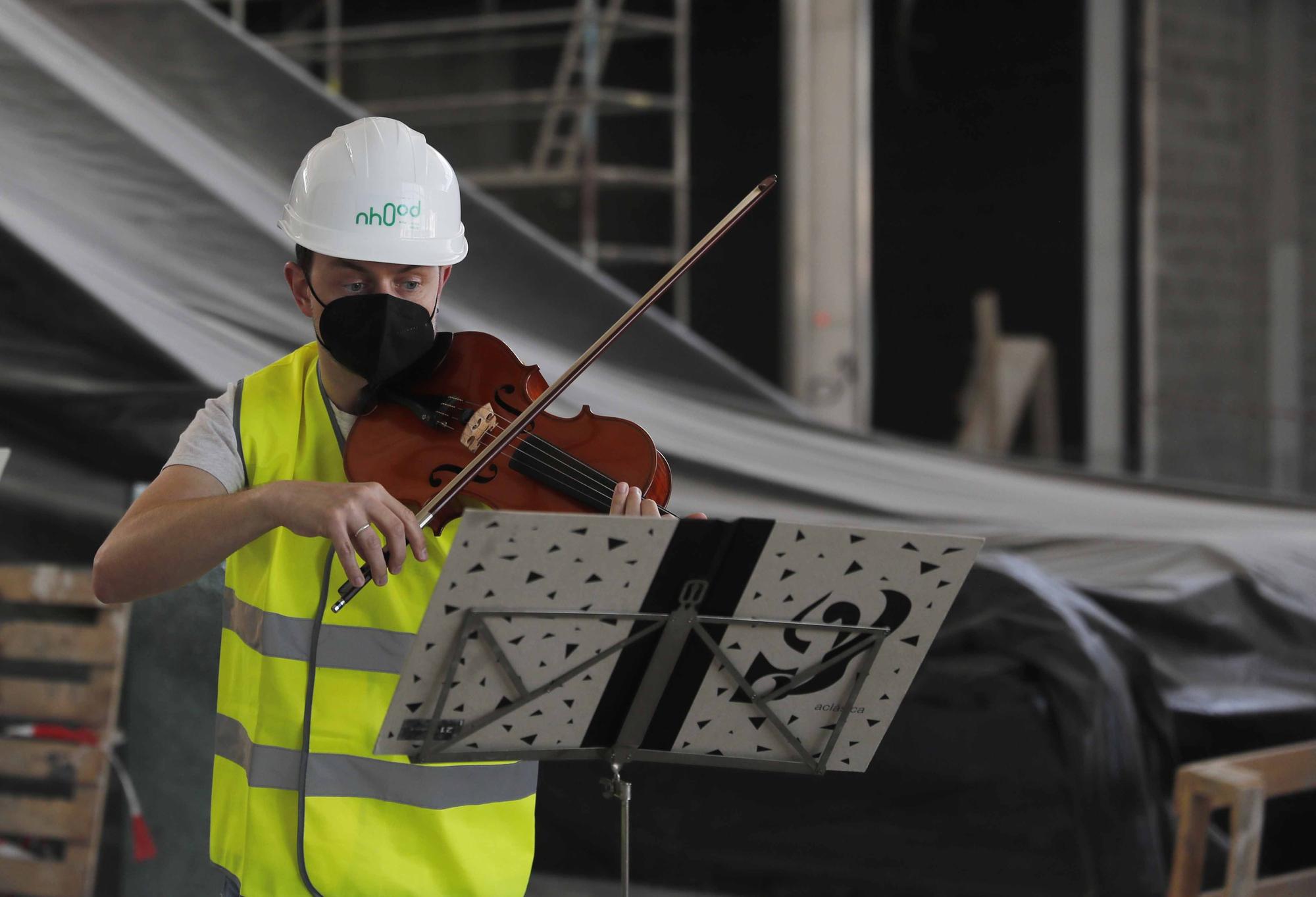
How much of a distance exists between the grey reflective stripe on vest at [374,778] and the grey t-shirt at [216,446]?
0.22m

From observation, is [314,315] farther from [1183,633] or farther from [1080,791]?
[1183,633]

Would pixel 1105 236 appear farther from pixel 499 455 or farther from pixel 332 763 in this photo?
pixel 332 763

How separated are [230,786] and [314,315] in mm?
412

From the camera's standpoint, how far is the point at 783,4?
568cm

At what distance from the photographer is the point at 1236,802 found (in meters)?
1.81

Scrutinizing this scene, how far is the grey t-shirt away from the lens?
1.13 meters

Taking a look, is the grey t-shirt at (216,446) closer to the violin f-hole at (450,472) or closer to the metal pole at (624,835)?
the violin f-hole at (450,472)

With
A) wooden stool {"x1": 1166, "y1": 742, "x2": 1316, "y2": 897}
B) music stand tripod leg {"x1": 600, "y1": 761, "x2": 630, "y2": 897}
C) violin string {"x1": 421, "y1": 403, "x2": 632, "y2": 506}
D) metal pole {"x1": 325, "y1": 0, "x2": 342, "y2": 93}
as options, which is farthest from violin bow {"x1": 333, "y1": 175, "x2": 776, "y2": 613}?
metal pole {"x1": 325, "y1": 0, "x2": 342, "y2": 93}

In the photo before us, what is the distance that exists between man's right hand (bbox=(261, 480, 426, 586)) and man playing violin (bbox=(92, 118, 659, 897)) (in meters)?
0.11

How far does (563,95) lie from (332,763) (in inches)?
180

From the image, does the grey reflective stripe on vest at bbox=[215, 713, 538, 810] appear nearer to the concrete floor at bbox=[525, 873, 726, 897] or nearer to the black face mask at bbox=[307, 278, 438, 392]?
the black face mask at bbox=[307, 278, 438, 392]

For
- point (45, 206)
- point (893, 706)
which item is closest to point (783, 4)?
point (45, 206)

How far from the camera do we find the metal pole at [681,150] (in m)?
5.43

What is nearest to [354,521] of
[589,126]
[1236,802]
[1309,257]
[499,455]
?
[499,455]
